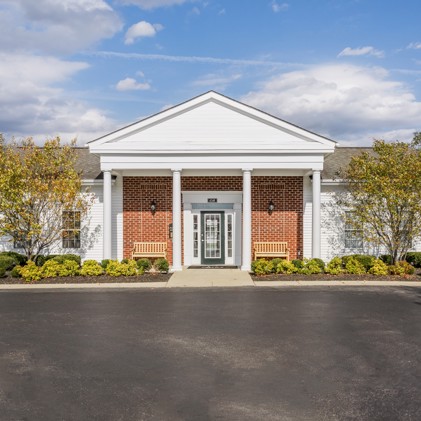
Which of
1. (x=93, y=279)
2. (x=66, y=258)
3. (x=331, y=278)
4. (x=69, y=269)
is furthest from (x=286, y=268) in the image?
(x=66, y=258)

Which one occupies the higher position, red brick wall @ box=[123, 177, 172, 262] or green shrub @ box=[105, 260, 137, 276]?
red brick wall @ box=[123, 177, 172, 262]

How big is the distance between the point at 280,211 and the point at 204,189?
3.38 m

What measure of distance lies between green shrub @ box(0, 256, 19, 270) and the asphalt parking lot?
446 centimetres

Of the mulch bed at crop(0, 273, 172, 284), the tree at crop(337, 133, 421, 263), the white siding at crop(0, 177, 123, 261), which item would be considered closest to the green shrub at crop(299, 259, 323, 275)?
the tree at crop(337, 133, 421, 263)

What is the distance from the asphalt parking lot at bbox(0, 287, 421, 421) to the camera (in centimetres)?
584

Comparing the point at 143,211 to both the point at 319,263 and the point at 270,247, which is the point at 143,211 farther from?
the point at 319,263

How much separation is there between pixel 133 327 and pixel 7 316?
331 cm

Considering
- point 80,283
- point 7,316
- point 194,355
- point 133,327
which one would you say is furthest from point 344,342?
point 80,283

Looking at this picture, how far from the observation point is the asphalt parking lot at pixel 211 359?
5844mm

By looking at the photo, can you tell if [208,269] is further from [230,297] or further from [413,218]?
[413,218]

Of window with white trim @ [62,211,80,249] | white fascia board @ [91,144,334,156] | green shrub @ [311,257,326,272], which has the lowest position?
green shrub @ [311,257,326,272]

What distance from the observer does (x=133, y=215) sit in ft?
65.9

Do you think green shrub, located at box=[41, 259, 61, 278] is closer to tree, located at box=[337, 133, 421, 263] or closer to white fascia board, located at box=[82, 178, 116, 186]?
white fascia board, located at box=[82, 178, 116, 186]

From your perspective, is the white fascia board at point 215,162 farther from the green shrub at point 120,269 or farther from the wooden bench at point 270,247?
the green shrub at point 120,269
